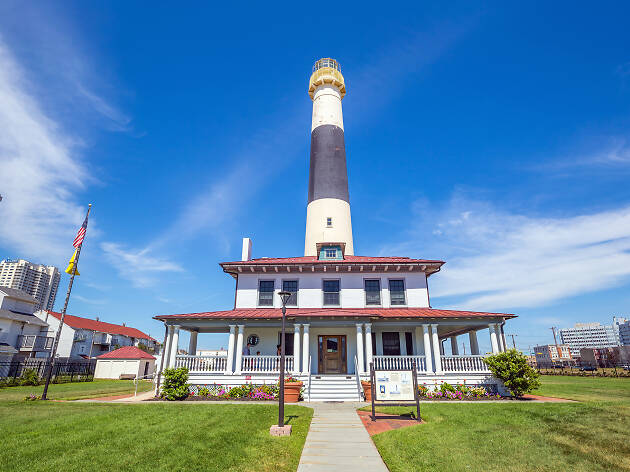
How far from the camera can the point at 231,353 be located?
17.8 m

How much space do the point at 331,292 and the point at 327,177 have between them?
37.6 ft

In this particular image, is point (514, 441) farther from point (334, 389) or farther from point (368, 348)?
point (368, 348)

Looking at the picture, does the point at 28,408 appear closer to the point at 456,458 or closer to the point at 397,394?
the point at 397,394

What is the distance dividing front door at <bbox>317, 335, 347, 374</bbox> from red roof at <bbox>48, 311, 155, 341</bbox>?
41.4 meters

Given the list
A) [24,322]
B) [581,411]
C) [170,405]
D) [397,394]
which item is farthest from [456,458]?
[24,322]

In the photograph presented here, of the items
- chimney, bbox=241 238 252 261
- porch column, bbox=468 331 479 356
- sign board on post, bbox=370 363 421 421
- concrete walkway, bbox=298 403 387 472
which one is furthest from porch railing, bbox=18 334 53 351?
porch column, bbox=468 331 479 356

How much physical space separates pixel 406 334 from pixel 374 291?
3242mm

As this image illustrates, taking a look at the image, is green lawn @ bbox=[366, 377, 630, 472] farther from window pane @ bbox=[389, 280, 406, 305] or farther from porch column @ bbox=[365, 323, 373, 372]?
window pane @ bbox=[389, 280, 406, 305]

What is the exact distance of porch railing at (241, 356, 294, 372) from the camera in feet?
58.0

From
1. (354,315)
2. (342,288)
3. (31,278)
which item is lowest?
(354,315)

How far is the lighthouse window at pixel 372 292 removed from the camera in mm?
21188

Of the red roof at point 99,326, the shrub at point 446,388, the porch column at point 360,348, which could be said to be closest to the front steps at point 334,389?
the porch column at point 360,348

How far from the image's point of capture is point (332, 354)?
785 inches

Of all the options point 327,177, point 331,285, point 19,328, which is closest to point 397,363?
point 331,285
